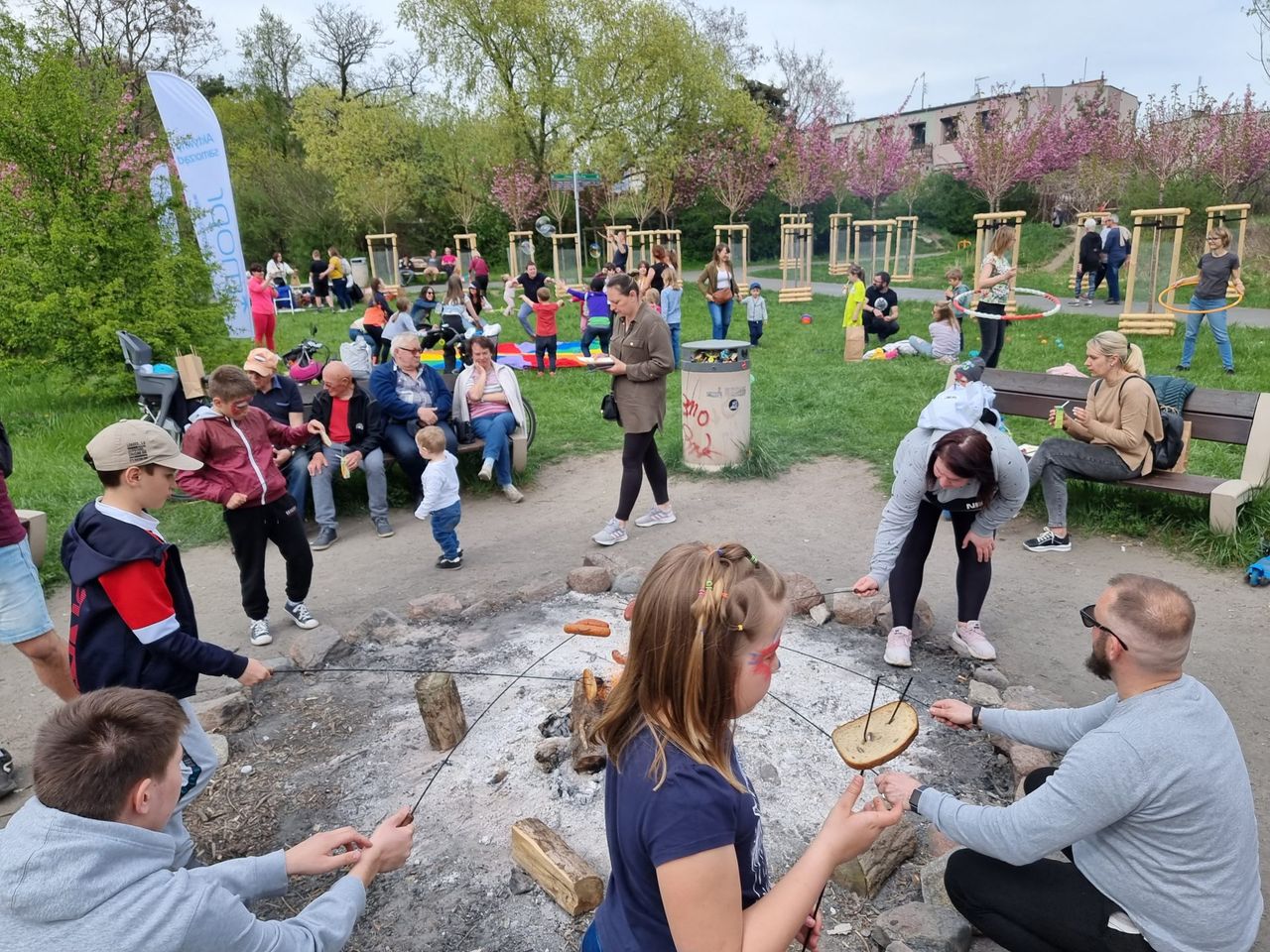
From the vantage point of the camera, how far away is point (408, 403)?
7.02 metres

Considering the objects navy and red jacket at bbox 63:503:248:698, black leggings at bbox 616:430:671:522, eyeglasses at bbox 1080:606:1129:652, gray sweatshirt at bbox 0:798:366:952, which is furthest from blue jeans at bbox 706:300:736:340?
gray sweatshirt at bbox 0:798:366:952

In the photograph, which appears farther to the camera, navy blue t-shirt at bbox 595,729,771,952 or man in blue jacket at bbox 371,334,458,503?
man in blue jacket at bbox 371,334,458,503

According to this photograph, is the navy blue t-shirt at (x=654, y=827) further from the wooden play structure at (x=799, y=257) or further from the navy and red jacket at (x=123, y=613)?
the wooden play structure at (x=799, y=257)

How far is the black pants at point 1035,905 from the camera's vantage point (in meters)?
2.19

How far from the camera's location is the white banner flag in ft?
37.3

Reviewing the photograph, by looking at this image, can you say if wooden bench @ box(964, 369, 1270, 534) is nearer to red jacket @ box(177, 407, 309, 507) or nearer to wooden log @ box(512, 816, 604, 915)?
wooden log @ box(512, 816, 604, 915)

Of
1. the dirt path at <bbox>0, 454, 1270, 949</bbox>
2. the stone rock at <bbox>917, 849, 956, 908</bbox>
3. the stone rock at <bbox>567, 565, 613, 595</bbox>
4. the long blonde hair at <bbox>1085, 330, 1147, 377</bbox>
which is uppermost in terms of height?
the long blonde hair at <bbox>1085, 330, 1147, 377</bbox>

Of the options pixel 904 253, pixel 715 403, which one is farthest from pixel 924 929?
pixel 904 253

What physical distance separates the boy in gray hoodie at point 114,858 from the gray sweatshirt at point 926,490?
2.96 meters

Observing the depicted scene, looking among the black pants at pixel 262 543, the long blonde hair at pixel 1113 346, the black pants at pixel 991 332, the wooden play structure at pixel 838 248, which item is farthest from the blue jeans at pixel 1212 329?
the wooden play structure at pixel 838 248

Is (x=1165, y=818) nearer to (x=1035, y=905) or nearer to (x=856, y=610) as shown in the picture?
(x=1035, y=905)

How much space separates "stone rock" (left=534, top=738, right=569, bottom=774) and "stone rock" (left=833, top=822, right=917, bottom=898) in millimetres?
1102

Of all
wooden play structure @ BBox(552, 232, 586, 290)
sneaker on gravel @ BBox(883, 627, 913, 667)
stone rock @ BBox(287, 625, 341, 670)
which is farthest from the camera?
wooden play structure @ BBox(552, 232, 586, 290)

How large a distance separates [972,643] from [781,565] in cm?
160
